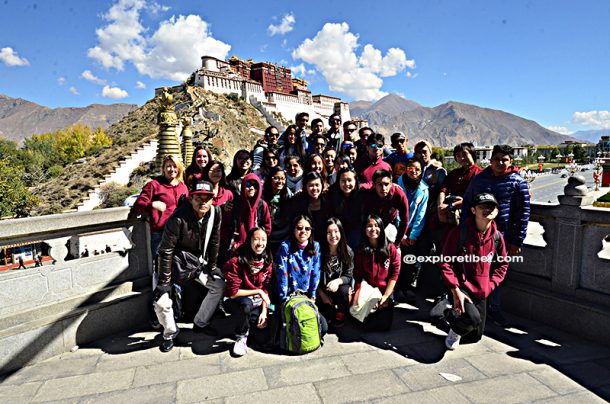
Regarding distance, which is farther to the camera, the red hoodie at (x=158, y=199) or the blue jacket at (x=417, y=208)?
the blue jacket at (x=417, y=208)

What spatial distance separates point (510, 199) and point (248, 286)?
3.18 m

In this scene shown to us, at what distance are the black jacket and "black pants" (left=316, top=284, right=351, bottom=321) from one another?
1340mm

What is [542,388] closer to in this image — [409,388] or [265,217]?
[409,388]

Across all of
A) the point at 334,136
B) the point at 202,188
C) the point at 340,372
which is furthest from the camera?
the point at 334,136

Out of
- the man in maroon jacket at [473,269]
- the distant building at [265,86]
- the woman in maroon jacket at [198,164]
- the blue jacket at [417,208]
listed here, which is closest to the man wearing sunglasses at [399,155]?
the blue jacket at [417,208]

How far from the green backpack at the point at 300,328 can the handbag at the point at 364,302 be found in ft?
1.73

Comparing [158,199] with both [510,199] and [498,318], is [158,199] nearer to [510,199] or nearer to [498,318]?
[510,199]

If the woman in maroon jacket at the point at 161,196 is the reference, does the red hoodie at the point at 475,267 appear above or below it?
below

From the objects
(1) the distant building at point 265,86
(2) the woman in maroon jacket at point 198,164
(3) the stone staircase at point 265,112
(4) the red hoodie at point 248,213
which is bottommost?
(4) the red hoodie at point 248,213

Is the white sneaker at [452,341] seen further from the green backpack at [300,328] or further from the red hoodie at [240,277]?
the red hoodie at [240,277]

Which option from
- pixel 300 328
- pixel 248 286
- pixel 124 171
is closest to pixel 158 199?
pixel 248 286

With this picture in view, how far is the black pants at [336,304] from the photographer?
4438 mm

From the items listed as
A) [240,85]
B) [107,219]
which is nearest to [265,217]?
[107,219]

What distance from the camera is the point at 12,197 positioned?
33719mm
